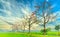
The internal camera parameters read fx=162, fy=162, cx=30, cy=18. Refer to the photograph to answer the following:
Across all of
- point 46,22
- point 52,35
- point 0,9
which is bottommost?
point 52,35

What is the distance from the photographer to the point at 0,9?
6.79 feet

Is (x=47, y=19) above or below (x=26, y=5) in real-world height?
below

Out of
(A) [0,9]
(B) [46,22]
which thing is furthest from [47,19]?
(A) [0,9]

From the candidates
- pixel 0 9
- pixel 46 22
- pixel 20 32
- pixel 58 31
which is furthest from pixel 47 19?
pixel 0 9

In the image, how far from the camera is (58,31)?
2084mm

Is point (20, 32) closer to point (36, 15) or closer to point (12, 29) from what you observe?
point (12, 29)

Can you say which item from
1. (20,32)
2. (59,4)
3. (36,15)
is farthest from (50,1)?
(20,32)

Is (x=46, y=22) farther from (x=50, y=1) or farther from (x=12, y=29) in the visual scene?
(x=12, y=29)

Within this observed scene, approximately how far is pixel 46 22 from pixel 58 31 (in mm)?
192

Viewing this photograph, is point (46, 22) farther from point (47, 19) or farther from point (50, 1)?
point (50, 1)

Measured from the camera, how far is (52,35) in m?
2.07

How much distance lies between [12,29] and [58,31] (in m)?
0.59

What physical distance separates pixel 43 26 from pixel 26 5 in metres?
0.35

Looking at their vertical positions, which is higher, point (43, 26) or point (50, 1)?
point (50, 1)
